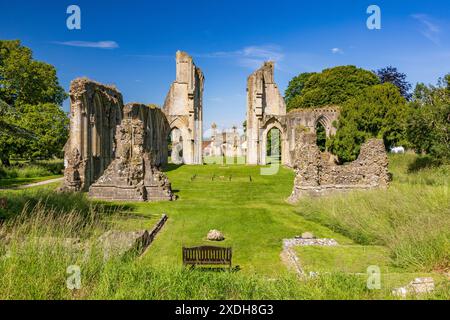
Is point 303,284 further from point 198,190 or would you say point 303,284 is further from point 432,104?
point 432,104

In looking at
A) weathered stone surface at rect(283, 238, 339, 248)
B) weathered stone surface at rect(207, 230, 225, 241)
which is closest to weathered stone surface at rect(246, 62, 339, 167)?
weathered stone surface at rect(283, 238, 339, 248)

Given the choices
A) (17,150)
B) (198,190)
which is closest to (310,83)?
(198,190)

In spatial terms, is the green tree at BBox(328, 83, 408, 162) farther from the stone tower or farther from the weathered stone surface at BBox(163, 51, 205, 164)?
the weathered stone surface at BBox(163, 51, 205, 164)

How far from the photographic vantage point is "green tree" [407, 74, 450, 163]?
843 inches

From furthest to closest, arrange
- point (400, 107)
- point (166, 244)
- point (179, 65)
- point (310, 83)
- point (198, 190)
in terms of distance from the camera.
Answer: point (310, 83), point (179, 65), point (400, 107), point (198, 190), point (166, 244)

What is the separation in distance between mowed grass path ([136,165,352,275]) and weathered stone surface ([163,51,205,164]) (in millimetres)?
19770

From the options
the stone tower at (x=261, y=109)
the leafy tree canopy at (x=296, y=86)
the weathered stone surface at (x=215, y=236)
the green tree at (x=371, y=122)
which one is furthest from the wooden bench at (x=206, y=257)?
the leafy tree canopy at (x=296, y=86)

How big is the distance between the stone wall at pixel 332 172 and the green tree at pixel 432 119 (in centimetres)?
525

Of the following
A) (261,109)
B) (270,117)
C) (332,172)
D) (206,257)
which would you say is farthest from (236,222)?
(270,117)

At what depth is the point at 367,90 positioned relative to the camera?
36031 millimetres

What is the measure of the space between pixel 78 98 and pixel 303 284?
67.0 feet

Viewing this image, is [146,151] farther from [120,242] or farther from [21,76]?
[21,76]

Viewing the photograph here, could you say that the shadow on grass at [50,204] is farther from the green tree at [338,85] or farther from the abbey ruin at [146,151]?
the green tree at [338,85]

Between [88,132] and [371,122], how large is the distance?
2610 cm
